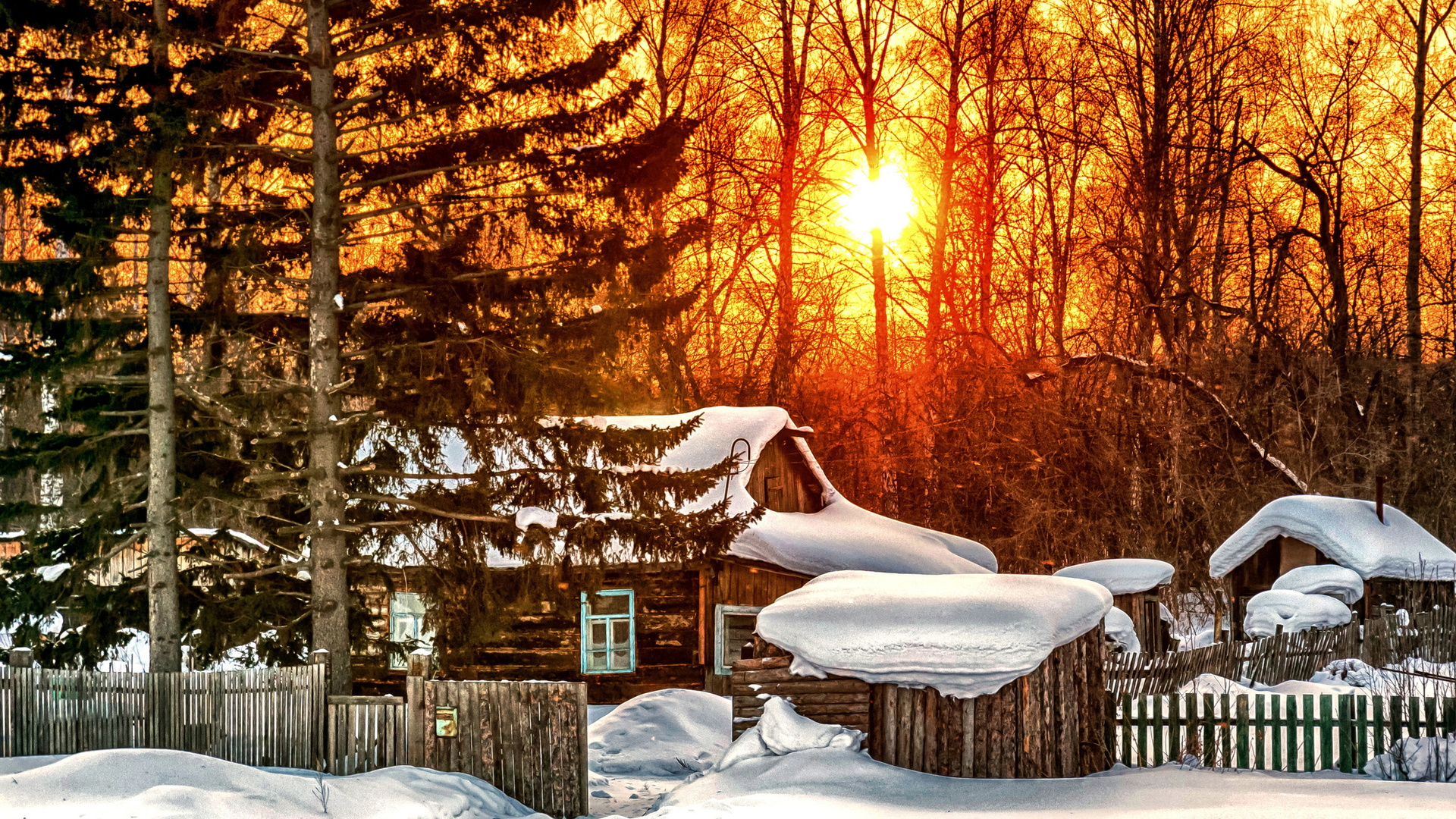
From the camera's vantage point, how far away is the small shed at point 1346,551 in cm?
2675

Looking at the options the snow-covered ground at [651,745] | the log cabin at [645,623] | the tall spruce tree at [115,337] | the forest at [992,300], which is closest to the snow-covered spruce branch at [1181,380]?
the forest at [992,300]

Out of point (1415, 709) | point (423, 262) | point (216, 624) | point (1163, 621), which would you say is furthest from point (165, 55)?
point (1163, 621)

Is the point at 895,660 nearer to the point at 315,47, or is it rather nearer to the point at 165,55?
the point at 315,47

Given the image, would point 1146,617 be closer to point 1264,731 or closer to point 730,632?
point 730,632

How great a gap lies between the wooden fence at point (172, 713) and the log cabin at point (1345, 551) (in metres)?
21.0

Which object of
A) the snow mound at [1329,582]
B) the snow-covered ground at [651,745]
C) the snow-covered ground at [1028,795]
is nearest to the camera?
the snow-covered ground at [1028,795]

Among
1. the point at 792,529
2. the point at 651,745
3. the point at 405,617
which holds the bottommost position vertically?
the point at 651,745

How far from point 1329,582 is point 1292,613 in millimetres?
2005

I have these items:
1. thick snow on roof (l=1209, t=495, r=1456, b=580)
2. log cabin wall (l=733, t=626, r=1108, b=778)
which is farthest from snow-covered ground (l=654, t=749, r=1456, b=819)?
thick snow on roof (l=1209, t=495, r=1456, b=580)

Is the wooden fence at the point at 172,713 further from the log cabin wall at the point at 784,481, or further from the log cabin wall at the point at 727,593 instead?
the log cabin wall at the point at 784,481

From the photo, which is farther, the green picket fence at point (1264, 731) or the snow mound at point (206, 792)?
the green picket fence at point (1264, 731)

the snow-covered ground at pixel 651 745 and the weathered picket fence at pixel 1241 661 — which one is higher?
the weathered picket fence at pixel 1241 661

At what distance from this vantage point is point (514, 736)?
13086 millimetres

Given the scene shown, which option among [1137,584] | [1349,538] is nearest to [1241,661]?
[1137,584]
